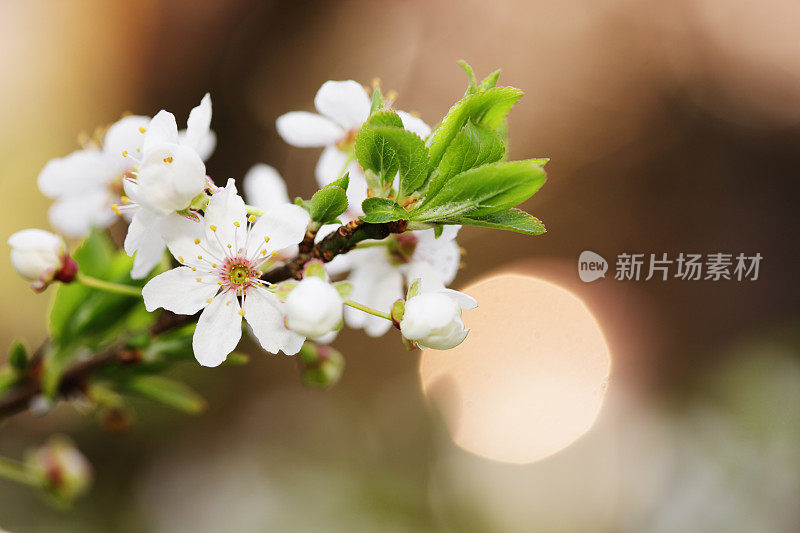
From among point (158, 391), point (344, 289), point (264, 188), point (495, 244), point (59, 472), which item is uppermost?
point (495, 244)

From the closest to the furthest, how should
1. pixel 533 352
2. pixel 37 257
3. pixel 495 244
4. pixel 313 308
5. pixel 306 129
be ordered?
pixel 313 308 < pixel 37 257 < pixel 306 129 < pixel 533 352 < pixel 495 244

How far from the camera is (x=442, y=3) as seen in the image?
81.5 inches

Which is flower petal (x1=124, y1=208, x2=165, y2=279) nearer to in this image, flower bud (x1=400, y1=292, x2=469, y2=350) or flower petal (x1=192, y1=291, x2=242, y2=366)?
flower petal (x1=192, y1=291, x2=242, y2=366)

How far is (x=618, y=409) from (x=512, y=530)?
495 millimetres

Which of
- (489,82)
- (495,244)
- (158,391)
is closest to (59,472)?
(158,391)

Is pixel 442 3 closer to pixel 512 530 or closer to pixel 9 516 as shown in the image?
pixel 512 530

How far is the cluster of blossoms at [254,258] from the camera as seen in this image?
0.37 meters

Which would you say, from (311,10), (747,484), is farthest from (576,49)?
(747,484)

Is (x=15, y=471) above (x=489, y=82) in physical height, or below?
below

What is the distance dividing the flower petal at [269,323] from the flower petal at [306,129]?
19cm

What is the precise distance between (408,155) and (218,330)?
17 centimetres

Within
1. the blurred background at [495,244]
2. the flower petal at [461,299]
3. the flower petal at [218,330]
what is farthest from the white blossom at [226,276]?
the blurred background at [495,244]

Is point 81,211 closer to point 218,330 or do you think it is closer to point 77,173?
point 77,173

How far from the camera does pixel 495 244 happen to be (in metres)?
1.87
